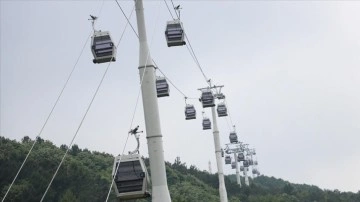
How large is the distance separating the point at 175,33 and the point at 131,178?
450cm

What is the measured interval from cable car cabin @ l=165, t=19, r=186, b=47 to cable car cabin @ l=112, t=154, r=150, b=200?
3.90 metres

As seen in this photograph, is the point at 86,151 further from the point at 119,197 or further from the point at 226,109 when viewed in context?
the point at 119,197

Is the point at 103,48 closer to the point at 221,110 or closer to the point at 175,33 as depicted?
the point at 175,33

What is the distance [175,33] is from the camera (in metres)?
13.3

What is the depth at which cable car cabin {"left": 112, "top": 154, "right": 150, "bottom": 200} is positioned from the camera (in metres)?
10.4

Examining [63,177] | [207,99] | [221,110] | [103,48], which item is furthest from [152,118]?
[63,177]

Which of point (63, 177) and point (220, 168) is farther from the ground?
point (63, 177)

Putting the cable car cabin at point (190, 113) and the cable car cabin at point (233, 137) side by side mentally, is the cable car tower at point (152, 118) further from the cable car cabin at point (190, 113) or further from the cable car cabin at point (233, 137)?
the cable car cabin at point (233, 137)

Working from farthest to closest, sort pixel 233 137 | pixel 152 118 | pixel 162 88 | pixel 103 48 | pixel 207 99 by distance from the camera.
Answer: pixel 233 137, pixel 207 99, pixel 162 88, pixel 103 48, pixel 152 118

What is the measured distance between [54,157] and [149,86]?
176ft

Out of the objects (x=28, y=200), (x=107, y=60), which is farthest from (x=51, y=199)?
(x=107, y=60)

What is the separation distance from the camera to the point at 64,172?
5938 cm

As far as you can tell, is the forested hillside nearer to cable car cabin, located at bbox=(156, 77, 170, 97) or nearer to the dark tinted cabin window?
cable car cabin, located at bbox=(156, 77, 170, 97)

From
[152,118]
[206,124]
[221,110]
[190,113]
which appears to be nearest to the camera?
[152,118]
